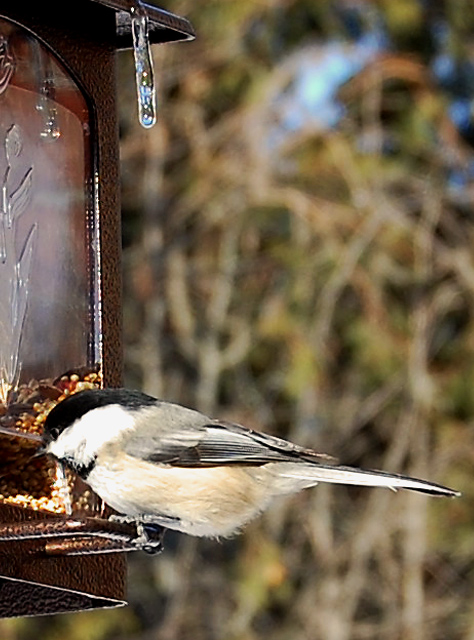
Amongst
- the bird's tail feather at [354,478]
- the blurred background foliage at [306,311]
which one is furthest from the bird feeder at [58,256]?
the blurred background foliage at [306,311]

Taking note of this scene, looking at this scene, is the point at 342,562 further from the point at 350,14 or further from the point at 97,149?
the point at 97,149

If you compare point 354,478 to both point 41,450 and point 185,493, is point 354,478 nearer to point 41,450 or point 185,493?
point 185,493

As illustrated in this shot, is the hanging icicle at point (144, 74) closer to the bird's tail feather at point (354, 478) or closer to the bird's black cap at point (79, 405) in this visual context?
the bird's black cap at point (79, 405)

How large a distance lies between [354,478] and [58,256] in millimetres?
558

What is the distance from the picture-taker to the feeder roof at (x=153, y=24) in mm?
2258

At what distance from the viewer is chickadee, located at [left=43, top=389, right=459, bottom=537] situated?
81.2 inches

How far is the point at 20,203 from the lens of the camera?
86.3 inches

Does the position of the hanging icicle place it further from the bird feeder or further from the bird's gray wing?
the bird's gray wing

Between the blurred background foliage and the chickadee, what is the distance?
9.81 feet

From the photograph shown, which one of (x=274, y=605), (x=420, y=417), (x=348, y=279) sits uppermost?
(x=348, y=279)

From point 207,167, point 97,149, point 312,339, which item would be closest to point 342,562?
point 312,339

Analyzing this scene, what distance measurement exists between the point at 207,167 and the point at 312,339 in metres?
→ 0.72

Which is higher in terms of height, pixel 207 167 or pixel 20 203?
pixel 207 167

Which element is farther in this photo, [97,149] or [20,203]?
[97,149]
